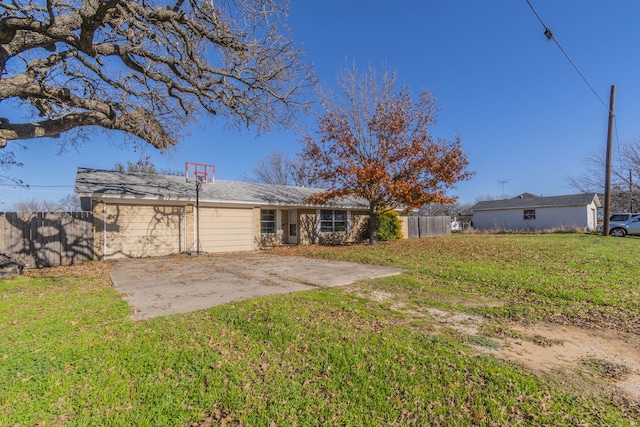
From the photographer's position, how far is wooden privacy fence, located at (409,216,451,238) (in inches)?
892

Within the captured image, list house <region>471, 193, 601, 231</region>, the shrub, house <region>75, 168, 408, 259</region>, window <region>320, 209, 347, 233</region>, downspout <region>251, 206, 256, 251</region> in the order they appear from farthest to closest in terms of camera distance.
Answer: house <region>471, 193, 601, 231</region>, the shrub, window <region>320, 209, 347, 233</region>, downspout <region>251, 206, 256, 251</region>, house <region>75, 168, 408, 259</region>

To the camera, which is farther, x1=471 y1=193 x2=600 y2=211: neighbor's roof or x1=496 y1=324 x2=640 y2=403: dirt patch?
x1=471 y1=193 x2=600 y2=211: neighbor's roof

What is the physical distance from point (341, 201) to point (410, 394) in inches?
631

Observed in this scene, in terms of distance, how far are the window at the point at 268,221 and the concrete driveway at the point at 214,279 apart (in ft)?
17.7

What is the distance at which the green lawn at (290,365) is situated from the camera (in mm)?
2475

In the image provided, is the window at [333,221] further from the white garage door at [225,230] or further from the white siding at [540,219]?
the white siding at [540,219]

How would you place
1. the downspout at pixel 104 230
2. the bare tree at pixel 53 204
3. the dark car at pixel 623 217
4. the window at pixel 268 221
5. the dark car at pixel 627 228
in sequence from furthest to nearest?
the bare tree at pixel 53 204 → the dark car at pixel 623 217 → the dark car at pixel 627 228 → the window at pixel 268 221 → the downspout at pixel 104 230

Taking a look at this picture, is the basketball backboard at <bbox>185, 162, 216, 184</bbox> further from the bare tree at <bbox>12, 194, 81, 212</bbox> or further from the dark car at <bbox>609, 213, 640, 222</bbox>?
the dark car at <bbox>609, 213, 640, 222</bbox>

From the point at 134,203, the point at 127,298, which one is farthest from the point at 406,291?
the point at 134,203

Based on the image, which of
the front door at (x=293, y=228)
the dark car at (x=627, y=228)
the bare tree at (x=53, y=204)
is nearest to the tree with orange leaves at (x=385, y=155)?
the front door at (x=293, y=228)

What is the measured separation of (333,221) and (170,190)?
9024mm

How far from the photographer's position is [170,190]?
43.1 ft

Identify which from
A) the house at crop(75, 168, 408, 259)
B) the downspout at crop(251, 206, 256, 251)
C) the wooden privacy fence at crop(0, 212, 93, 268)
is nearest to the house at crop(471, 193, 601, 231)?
the house at crop(75, 168, 408, 259)

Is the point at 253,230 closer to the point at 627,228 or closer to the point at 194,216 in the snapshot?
the point at 194,216
